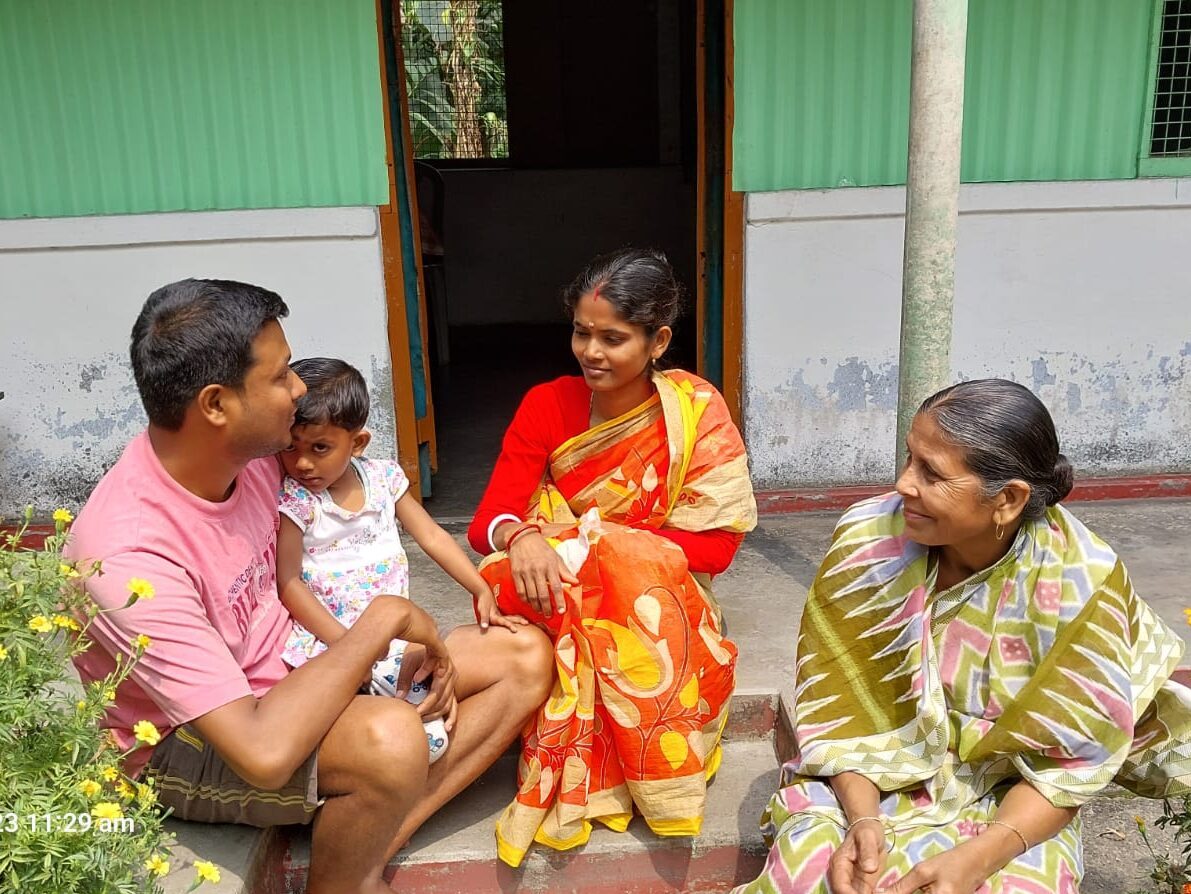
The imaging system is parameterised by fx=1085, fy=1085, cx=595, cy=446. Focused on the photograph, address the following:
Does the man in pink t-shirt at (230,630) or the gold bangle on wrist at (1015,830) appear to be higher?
the man in pink t-shirt at (230,630)

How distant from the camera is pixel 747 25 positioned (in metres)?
4.27

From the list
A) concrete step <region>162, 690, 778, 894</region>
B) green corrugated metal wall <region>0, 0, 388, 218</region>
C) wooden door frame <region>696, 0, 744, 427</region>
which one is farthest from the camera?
wooden door frame <region>696, 0, 744, 427</region>

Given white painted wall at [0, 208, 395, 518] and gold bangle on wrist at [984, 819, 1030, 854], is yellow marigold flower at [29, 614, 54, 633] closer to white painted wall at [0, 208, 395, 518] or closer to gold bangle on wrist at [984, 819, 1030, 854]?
gold bangle on wrist at [984, 819, 1030, 854]

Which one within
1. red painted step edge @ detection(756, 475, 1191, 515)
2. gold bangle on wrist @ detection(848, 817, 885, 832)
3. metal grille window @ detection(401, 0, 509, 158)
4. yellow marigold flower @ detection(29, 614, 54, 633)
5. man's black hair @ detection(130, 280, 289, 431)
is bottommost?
red painted step edge @ detection(756, 475, 1191, 515)

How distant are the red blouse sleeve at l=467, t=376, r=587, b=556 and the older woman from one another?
86 centimetres

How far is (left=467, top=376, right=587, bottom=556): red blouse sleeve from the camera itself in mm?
2812

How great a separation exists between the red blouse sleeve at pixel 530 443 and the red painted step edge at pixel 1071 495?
1.94m

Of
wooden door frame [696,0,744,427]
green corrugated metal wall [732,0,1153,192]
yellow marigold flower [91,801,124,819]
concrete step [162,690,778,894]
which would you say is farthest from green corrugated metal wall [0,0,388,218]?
yellow marigold flower [91,801,124,819]

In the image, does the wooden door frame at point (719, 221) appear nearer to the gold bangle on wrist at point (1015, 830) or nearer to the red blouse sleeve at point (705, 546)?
the red blouse sleeve at point (705, 546)

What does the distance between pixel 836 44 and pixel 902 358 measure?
166 centimetres

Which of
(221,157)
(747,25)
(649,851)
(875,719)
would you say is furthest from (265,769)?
(747,25)

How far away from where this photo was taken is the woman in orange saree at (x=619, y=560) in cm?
244

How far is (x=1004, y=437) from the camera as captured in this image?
6.47ft

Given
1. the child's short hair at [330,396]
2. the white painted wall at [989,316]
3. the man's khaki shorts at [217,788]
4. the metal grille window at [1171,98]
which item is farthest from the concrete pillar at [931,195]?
the man's khaki shorts at [217,788]
